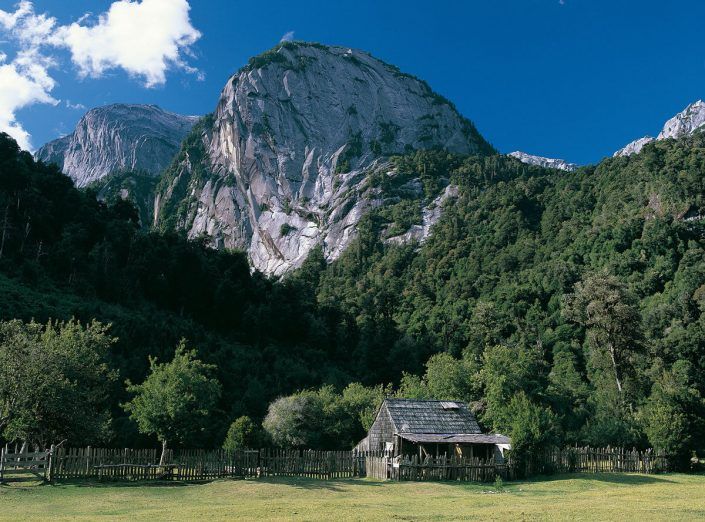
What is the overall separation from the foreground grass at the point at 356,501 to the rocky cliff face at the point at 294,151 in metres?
126

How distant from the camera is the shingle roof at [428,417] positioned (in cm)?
3512

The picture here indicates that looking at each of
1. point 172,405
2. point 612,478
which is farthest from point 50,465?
point 612,478

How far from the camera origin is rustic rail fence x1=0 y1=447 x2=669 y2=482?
2570cm

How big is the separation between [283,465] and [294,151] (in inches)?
5923

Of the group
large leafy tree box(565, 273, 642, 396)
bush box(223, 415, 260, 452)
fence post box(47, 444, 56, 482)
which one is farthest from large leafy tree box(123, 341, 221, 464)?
large leafy tree box(565, 273, 642, 396)

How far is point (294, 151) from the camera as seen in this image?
174 m

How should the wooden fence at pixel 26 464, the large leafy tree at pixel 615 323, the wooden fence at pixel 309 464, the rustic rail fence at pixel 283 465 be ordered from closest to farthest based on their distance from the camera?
the wooden fence at pixel 26 464 < the rustic rail fence at pixel 283 465 < the wooden fence at pixel 309 464 < the large leafy tree at pixel 615 323

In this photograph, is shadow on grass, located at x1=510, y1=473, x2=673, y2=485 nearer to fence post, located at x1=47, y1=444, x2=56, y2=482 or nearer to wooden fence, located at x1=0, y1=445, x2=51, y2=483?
fence post, located at x1=47, y1=444, x2=56, y2=482

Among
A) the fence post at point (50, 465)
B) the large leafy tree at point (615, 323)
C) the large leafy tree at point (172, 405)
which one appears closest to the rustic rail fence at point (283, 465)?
the fence post at point (50, 465)

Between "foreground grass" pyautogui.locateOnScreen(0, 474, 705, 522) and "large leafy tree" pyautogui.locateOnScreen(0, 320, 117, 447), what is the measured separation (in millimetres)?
3788

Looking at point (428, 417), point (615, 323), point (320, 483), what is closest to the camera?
point (320, 483)

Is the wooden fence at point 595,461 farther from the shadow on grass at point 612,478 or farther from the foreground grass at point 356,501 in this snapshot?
the foreground grass at point 356,501

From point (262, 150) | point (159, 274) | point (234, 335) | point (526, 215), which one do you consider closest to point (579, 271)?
point (526, 215)

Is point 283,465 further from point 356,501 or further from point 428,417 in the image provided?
point 356,501
